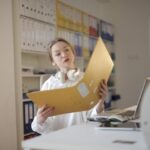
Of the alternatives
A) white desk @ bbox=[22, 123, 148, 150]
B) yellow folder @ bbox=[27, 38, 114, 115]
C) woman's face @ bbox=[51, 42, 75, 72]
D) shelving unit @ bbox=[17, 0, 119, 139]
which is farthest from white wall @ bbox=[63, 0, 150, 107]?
white desk @ bbox=[22, 123, 148, 150]

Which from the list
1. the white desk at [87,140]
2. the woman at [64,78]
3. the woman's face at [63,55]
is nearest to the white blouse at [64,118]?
the woman at [64,78]

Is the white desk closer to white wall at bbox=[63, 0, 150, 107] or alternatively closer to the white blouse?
the white blouse

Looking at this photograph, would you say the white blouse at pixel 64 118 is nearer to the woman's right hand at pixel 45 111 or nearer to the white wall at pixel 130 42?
the woman's right hand at pixel 45 111

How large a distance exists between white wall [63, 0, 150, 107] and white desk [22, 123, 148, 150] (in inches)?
169

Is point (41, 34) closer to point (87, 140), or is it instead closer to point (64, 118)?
point (64, 118)

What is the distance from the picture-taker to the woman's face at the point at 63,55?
192 centimetres

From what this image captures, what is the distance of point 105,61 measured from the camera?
1.60 meters

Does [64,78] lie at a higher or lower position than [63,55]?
lower

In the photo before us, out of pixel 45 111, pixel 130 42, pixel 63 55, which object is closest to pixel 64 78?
pixel 63 55

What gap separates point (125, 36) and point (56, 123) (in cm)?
397

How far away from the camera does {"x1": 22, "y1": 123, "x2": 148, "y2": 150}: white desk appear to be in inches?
41.1

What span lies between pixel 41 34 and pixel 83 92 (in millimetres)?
2097

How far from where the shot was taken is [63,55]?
6.26ft

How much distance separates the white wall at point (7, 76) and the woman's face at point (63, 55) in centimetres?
123
